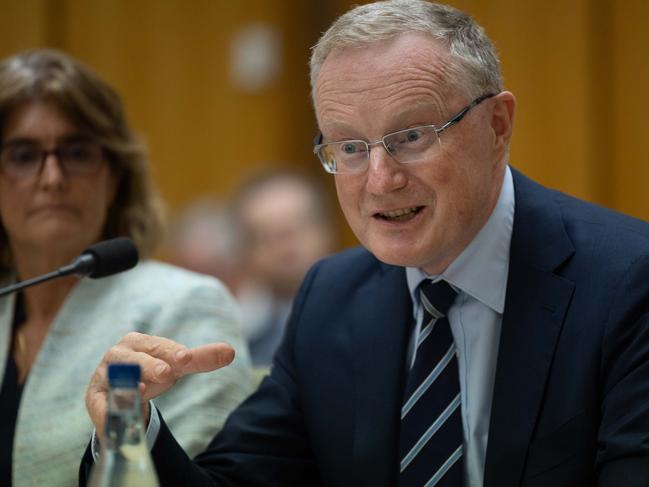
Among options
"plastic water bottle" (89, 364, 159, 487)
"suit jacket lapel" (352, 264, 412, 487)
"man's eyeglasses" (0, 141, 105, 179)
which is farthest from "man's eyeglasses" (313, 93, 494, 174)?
"man's eyeglasses" (0, 141, 105, 179)

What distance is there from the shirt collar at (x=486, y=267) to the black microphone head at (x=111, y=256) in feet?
1.83

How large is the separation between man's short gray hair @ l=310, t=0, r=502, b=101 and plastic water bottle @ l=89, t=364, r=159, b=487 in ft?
2.48

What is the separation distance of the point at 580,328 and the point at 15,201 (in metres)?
1.38

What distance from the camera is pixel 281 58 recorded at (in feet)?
16.6

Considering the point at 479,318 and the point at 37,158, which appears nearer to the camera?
the point at 479,318

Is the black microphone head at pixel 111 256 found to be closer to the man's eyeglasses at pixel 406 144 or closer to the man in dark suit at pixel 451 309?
the man in dark suit at pixel 451 309

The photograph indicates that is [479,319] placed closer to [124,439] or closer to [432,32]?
[432,32]

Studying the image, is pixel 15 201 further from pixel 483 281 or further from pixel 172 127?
pixel 172 127

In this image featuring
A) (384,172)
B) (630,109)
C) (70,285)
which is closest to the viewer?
(384,172)

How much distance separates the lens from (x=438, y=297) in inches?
67.1

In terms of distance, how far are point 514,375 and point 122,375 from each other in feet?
2.41

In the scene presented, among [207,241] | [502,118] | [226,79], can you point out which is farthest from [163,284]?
[226,79]

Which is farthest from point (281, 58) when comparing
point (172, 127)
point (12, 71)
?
point (12, 71)

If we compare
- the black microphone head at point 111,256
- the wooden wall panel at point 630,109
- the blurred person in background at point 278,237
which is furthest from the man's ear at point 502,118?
the blurred person in background at point 278,237
